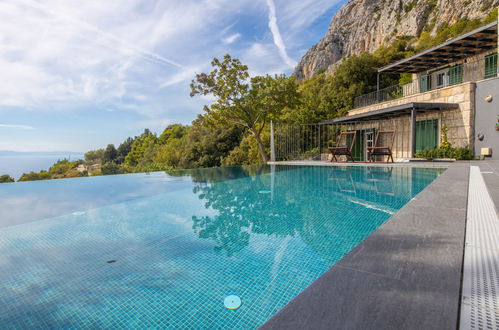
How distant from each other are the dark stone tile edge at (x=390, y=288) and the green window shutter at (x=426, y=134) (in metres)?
11.2

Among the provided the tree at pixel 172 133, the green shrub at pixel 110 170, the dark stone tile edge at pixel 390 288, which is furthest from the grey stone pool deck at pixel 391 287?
the tree at pixel 172 133

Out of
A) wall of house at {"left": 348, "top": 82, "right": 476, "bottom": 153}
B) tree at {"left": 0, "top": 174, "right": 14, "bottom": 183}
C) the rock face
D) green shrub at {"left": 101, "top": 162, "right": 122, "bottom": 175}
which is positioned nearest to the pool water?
wall of house at {"left": 348, "top": 82, "right": 476, "bottom": 153}

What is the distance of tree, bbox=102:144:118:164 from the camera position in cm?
5900

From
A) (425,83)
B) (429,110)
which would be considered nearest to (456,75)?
(425,83)

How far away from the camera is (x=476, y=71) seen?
1092cm

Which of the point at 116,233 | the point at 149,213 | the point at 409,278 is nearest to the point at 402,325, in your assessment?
the point at 409,278

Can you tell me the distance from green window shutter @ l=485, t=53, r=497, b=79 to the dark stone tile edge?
12.8 metres

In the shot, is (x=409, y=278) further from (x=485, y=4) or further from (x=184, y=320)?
(x=485, y=4)

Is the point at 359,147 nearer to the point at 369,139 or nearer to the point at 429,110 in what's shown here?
the point at 369,139

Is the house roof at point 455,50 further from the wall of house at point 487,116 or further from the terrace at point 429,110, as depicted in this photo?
the wall of house at point 487,116

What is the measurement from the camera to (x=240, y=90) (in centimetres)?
1451

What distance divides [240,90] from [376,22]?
4501 cm

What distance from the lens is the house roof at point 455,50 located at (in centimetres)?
1006

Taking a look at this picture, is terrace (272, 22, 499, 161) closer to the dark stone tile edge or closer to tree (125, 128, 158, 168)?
the dark stone tile edge
